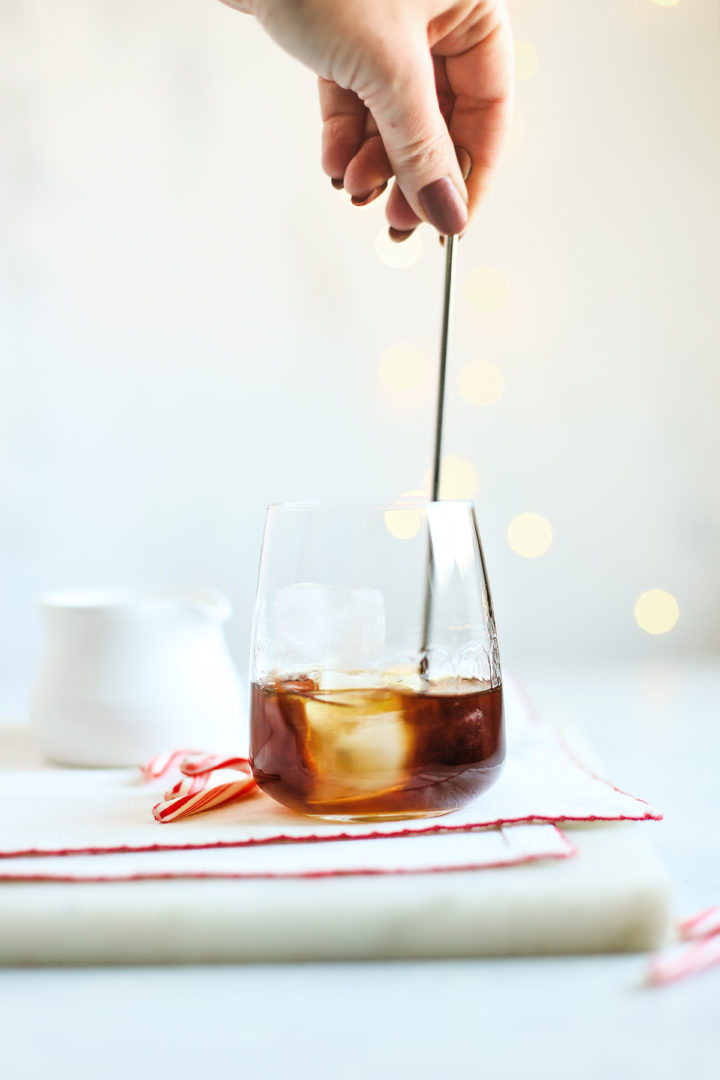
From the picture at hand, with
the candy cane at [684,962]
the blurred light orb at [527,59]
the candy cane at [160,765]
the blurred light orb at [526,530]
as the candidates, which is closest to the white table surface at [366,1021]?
the candy cane at [684,962]

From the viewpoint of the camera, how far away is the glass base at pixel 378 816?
465 mm

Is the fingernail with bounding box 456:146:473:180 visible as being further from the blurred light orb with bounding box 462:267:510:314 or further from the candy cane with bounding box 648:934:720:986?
the blurred light orb with bounding box 462:267:510:314

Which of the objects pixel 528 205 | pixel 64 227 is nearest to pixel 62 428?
pixel 64 227

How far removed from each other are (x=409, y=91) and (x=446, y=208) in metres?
0.07

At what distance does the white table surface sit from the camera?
0.31m

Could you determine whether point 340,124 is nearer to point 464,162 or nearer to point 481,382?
point 464,162

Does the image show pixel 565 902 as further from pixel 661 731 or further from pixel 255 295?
pixel 255 295

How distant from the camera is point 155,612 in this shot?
653mm

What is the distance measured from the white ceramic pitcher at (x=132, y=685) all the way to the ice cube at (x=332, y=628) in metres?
0.19

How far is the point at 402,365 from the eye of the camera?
1.30 meters

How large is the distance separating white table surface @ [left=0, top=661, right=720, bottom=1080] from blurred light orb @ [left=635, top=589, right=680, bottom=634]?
0.92 meters

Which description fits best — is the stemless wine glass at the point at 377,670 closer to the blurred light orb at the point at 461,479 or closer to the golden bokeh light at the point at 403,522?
the golden bokeh light at the point at 403,522

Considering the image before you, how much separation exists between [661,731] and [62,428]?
0.87 metres

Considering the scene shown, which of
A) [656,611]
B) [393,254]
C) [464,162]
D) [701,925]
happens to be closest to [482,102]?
[464,162]
